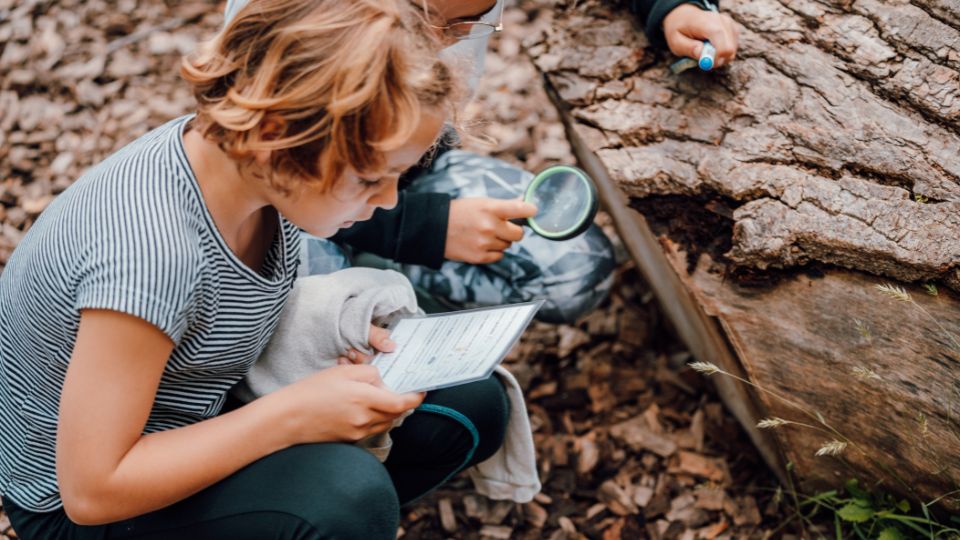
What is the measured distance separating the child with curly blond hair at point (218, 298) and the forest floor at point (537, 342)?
1.90ft

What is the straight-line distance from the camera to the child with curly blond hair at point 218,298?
130 centimetres

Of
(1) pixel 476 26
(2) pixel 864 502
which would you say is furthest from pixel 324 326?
(2) pixel 864 502

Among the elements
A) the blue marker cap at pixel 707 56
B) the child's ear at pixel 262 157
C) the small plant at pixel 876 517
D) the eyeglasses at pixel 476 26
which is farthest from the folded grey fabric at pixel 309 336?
the small plant at pixel 876 517

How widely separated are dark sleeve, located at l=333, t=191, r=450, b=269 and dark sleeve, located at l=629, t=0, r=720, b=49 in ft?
2.06

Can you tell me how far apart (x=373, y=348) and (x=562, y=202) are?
0.59 m

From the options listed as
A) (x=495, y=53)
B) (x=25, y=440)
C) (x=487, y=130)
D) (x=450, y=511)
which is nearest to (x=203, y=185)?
(x=25, y=440)

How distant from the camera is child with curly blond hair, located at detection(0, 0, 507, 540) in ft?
4.28

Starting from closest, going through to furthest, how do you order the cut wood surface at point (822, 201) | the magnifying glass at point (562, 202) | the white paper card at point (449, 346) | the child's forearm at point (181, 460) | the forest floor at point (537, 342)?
the child's forearm at point (181, 460) < the white paper card at point (449, 346) < the cut wood surface at point (822, 201) < the magnifying glass at point (562, 202) < the forest floor at point (537, 342)

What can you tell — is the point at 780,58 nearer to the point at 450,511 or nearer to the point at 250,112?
the point at 250,112

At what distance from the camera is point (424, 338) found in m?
1.77

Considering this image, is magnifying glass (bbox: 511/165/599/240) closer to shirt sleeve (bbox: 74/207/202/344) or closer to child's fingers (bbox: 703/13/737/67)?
child's fingers (bbox: 703/13/737/67)

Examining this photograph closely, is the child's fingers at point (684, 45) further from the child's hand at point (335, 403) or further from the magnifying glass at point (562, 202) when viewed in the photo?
the child's hand at point (335, 403)

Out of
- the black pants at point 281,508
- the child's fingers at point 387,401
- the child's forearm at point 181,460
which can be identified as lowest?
the black pants at point 281,508

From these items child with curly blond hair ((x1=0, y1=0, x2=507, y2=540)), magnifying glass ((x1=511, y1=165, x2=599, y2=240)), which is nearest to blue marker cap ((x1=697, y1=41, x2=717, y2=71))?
magnifying glass ((x1=511, y1=165, x2=599, y2=240))
